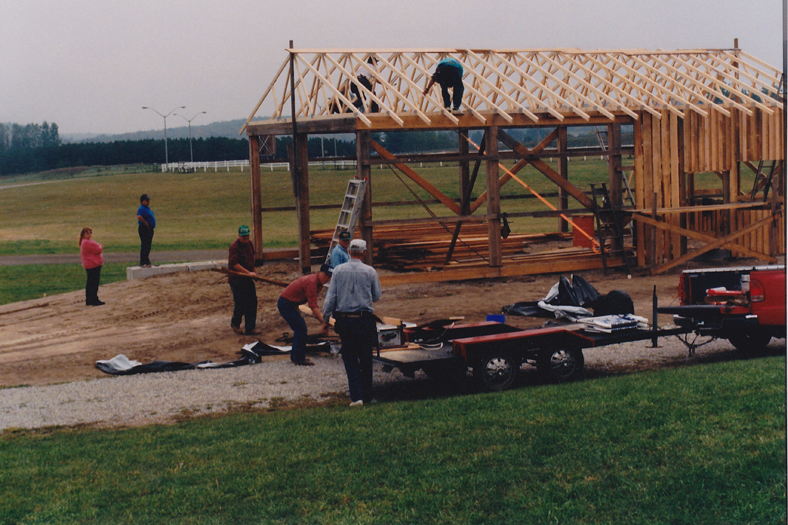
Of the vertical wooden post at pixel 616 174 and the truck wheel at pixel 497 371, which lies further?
the vertical wooden post at pixel 616 174

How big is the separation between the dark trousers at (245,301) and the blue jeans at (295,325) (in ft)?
7.54

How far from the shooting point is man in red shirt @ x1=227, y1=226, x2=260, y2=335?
1465 cm

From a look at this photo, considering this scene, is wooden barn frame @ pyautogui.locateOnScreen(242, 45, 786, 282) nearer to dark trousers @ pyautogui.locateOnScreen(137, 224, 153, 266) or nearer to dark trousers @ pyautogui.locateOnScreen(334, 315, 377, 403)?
dark trousers @ pyautogui.locateOnScreen(137, 224, 153, 266)

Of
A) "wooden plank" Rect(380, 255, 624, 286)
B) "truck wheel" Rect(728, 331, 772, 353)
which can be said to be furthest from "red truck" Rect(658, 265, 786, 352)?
"wooden plank" Rect(380, 255, 624, 286)

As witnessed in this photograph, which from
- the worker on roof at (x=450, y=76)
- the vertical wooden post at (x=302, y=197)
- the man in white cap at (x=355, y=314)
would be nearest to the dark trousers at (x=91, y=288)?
the vertical wooden post at (x=302, y=197)

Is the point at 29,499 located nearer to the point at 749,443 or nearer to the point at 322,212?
the point at 749,443

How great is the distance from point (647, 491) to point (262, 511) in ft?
9.00

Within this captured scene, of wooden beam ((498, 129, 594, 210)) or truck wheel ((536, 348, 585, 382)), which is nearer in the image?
truck wheel ((536, 348, 585, 382))

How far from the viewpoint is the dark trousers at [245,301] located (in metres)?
14.8

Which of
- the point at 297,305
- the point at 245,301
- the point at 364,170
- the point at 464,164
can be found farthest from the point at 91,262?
the point at 464,164

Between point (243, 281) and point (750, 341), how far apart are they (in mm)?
7961

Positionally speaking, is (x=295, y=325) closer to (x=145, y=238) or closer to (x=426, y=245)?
(x=426, y=245)

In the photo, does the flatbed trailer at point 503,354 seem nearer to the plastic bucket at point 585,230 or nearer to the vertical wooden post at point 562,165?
the vertical wooden post at point 562,165

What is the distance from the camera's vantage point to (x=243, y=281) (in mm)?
14797
